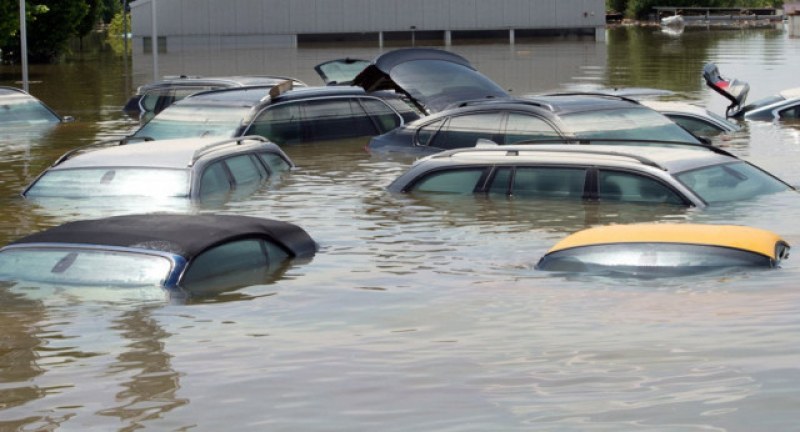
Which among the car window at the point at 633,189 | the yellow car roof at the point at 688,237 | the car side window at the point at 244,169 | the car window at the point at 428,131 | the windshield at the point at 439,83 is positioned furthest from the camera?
the windshield at the point at 439,83

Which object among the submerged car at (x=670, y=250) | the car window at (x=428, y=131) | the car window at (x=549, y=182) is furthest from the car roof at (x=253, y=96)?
the submerged car at (x=670, y=250)

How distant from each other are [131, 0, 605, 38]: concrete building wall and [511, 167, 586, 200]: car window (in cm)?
7089

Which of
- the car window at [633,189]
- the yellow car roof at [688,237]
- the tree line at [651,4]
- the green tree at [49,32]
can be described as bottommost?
the yellow car roof at [688,237]

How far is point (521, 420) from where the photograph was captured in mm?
7855

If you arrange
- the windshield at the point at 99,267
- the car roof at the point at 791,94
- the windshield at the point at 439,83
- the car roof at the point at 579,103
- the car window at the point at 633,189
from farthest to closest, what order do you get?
the car roof at the point at 791,94
the windshield at the point at 439,83
the car roof at the point at 579,103
the car window at the point at 633,189
the windshield at the point at 99,267

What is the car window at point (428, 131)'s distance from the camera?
66.0 feet

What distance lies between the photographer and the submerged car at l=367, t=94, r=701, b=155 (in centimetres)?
1872

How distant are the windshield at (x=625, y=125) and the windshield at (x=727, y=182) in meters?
2.89

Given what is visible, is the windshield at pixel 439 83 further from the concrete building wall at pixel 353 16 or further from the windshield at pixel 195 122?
the concrete building wall at pixel 353 16

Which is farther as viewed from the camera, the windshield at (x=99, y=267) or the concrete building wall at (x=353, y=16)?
the concrete building wall at (x=353, y=16)

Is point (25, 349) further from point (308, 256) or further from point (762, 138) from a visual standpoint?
point (762, 138)

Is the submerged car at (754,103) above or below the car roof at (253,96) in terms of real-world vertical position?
below

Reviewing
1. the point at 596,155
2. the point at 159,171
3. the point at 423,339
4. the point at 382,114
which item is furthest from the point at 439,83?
the point at 423,339

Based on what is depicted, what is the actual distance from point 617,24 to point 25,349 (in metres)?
142
